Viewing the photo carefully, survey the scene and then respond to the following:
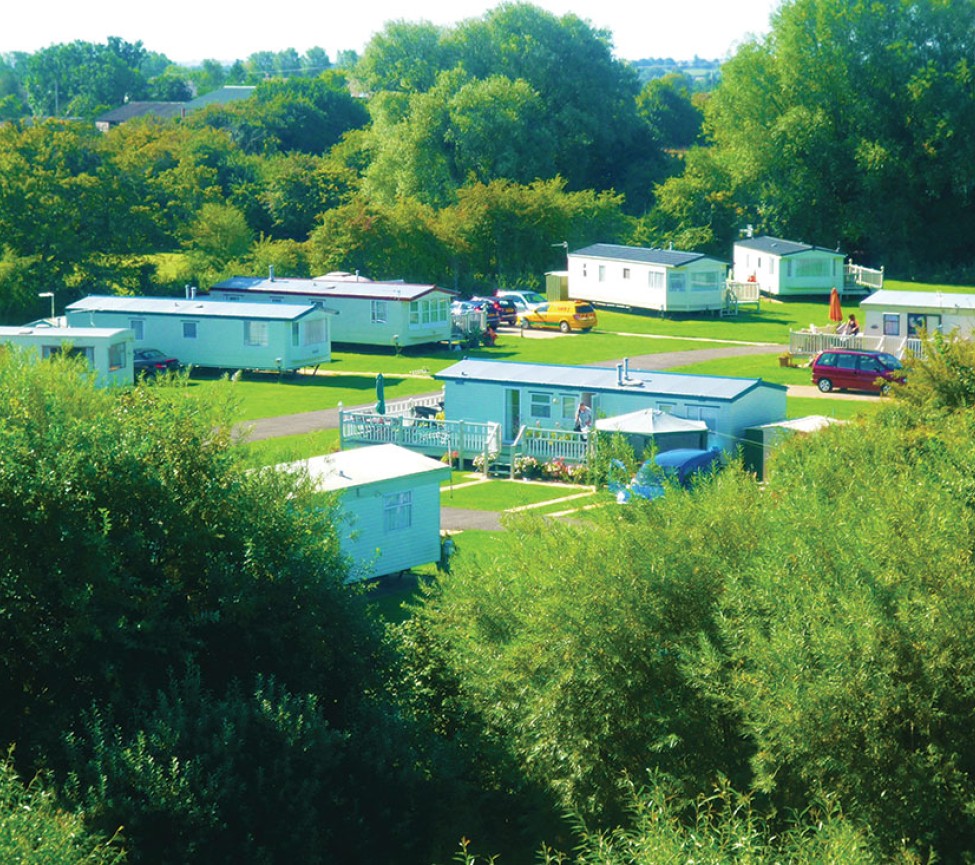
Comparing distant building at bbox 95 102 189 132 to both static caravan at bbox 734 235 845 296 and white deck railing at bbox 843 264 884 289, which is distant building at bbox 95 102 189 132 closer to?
static caravan at bbox 734 235 845 296

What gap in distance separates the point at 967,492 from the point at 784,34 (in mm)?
60707

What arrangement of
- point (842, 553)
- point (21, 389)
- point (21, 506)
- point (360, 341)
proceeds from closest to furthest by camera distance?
point (842, 553) → point (21, 506) → point (21, 389) → point (360, 341)

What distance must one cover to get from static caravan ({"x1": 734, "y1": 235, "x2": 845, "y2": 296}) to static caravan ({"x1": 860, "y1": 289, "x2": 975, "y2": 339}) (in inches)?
620

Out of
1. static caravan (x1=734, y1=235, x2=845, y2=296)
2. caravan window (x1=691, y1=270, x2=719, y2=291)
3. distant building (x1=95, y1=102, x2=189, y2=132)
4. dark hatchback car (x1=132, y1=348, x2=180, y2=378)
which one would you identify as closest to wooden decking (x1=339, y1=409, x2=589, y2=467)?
dark hatchback car (x1=132, y1=348, x2=180, y2=378)

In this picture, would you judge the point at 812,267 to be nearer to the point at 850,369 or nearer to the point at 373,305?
the point at 373,305

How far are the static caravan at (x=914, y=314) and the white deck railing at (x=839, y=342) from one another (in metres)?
0.37

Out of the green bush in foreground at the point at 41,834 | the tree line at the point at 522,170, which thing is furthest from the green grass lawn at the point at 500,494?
the tree line at the point at 522,170

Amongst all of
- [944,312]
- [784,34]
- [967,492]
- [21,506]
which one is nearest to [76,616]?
[21,506]

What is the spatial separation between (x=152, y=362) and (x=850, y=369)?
20.8 metres

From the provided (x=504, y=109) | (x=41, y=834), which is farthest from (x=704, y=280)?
(x=41, y=834)

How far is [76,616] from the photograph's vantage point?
15.0 m

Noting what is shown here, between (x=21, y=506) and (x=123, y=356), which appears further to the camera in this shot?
(x=123, y=356)

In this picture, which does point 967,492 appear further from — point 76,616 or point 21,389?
point 21,389

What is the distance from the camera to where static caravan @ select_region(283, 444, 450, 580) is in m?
24.0
